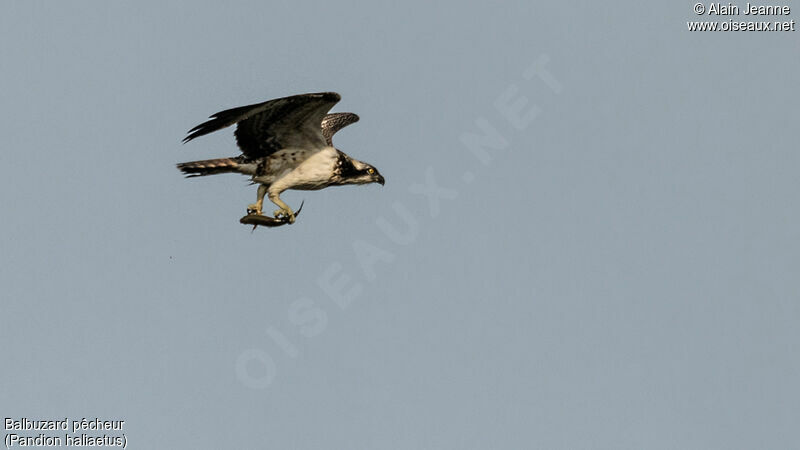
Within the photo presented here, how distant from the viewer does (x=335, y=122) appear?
24.5 m

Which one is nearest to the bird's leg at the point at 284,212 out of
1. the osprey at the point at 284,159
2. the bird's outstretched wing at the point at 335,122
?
the osprey at the point at 284,159

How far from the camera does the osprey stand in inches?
819

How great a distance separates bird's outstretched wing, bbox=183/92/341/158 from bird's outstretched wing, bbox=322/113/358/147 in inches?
105

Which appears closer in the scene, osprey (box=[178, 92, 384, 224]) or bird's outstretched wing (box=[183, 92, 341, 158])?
bird's outstretched wing (box=[183, 92, 341, 158])

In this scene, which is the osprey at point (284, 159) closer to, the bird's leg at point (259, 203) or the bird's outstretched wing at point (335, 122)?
the bird's leg at point (259, 203)

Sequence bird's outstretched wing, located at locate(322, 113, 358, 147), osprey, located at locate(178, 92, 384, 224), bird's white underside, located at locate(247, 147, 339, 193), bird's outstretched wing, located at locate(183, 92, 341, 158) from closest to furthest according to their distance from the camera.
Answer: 1. bird's outstretched wing, located at locate(183, 92, 341, 158)
2. osprey, located at locate(178, 92, 384, 224)
3. bird's white underside, located at locate(247, 147, 339, 193)
4. bird's outstretched wing, located at locate(322, 113, 358, 147)

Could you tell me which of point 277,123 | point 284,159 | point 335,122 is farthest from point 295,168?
point 335,122

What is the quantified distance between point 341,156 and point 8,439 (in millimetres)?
8378

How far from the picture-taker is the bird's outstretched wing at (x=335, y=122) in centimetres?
2434

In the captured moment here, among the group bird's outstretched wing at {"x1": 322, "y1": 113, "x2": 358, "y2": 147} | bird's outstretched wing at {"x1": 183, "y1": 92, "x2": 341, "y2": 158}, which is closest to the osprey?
bird's outstretched wing at {"x1": 183, "y1": 92, "x2": 341, "y2": 158}

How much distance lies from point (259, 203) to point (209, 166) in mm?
1022

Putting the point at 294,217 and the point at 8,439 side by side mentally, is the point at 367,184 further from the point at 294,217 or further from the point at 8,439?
the point at 8,439

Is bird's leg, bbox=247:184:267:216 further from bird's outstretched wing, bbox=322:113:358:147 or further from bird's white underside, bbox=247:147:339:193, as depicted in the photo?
bird's outstretched wing, bbox=322:113:358:147

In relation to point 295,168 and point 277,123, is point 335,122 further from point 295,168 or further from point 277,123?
point 277,123
